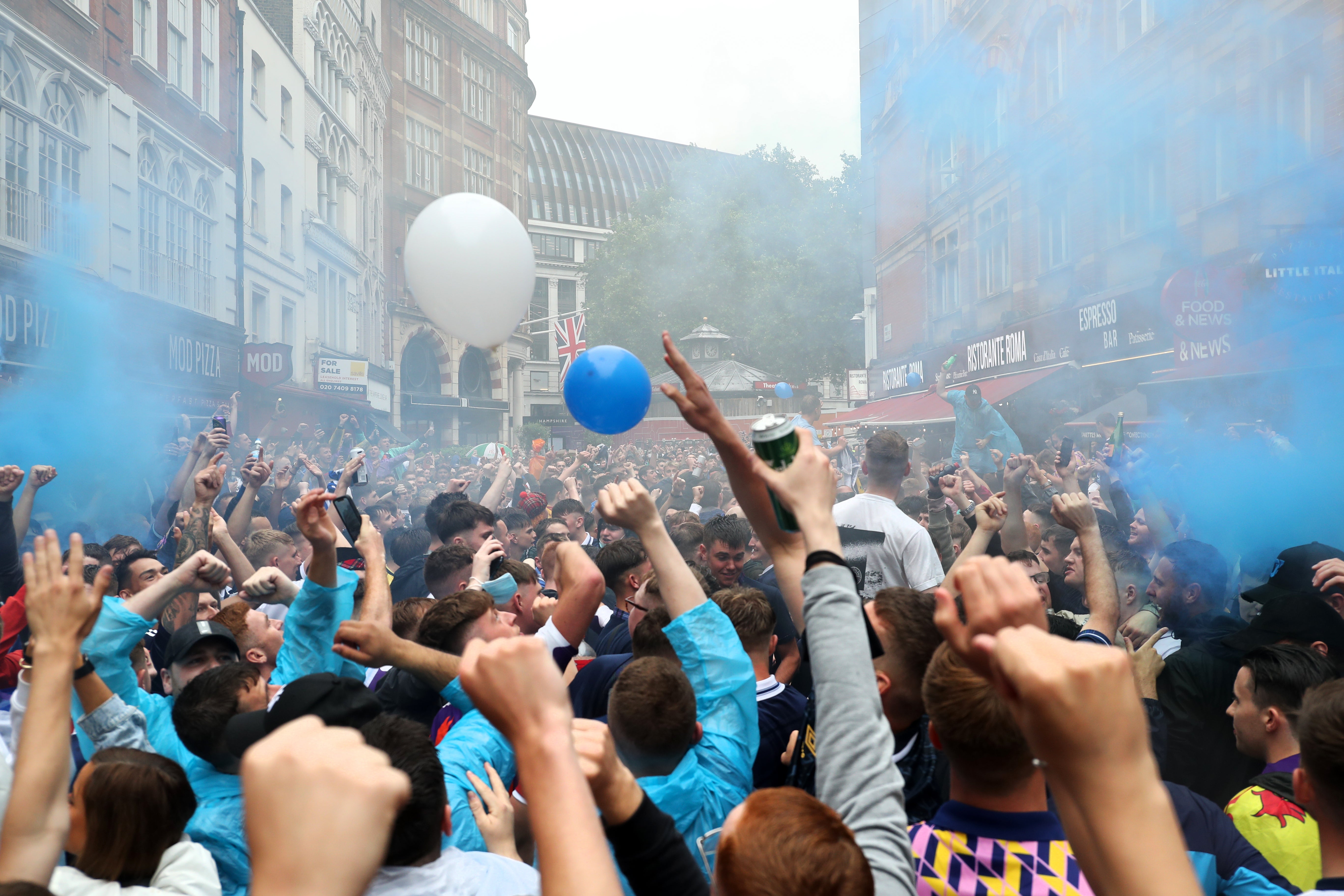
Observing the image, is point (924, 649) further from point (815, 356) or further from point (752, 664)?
point (815, 356)

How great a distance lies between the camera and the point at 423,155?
34656mm

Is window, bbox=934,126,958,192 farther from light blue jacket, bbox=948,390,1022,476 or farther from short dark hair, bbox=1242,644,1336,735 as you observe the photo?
short dark hair, bbox=1242,644,1336,735

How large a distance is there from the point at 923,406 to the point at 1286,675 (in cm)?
1834

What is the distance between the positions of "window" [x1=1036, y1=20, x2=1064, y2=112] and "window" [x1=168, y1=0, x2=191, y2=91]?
14027 mm

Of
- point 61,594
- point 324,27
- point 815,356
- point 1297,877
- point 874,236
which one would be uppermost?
point 324,27

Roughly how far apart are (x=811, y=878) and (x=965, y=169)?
20.1m

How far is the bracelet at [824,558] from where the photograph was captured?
149 centimetres

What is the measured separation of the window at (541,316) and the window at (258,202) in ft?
119

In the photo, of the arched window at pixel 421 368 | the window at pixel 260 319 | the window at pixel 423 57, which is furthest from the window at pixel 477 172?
the window at pixel 260 319

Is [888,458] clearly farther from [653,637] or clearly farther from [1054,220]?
[1054,220]

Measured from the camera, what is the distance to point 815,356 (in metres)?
38.0

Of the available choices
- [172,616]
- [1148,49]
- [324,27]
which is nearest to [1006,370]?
[1148,49]

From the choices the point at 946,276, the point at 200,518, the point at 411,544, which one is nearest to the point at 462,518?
the point at 411,544

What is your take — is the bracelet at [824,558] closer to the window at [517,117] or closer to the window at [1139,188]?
the window at [1139,188]
